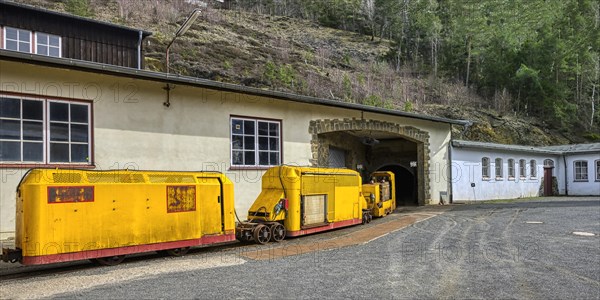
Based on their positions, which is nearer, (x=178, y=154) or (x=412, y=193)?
(x=178, y=154)

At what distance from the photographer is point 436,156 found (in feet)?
68.7

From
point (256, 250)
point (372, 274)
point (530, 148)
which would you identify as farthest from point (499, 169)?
point (372, 274)

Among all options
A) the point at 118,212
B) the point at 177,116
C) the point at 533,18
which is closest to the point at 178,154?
the point at 177,116

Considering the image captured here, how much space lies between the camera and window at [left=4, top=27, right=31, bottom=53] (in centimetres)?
1514

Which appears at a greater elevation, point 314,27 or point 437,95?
point 314,27

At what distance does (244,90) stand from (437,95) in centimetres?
3191

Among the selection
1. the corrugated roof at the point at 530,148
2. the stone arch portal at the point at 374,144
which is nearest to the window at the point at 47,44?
the stone arch portal at the point at 374,144

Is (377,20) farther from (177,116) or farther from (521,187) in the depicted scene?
(177,116)

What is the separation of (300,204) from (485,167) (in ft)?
54.7

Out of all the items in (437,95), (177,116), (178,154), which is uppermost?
(437,95)

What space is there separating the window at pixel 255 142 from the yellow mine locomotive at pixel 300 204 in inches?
97.5

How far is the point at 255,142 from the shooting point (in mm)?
13820

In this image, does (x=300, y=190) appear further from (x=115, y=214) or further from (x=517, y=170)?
(x=517, y=170)

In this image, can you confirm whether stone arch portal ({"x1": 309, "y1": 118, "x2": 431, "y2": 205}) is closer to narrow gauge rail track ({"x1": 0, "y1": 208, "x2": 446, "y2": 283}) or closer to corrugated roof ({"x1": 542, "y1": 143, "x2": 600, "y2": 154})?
narrow gauge rail track ({"x1": 0, "y1": 208, "x2": 446, "y2": 283})
